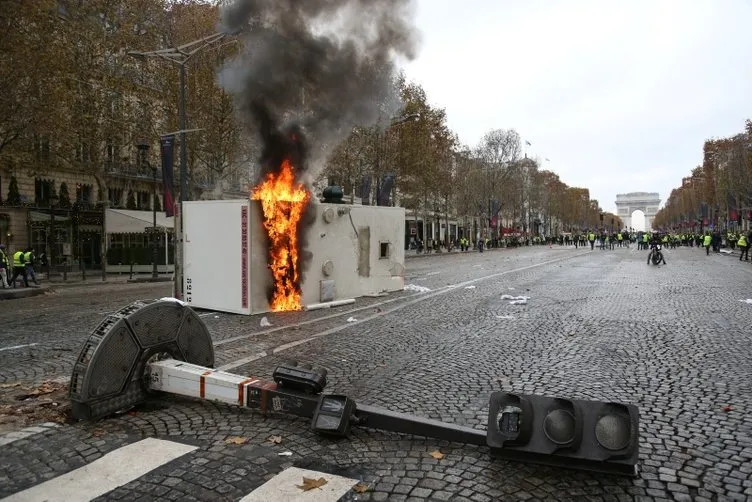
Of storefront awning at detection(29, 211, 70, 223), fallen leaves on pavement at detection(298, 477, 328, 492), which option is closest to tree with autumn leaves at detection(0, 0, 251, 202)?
storefront awning at detection(29, 211, 70, 223)

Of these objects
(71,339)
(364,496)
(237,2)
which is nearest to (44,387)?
(71,339)

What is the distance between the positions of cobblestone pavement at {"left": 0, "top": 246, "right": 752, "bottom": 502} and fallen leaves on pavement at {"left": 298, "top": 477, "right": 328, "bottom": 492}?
147 millimetres

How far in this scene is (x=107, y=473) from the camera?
11.3 ft

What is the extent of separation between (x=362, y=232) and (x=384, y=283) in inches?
71.9

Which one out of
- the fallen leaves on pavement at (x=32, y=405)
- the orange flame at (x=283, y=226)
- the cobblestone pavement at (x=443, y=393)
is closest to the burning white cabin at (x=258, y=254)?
the orange flame at (x=283, y=226)

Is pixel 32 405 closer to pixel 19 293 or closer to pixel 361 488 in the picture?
pixel 361 488

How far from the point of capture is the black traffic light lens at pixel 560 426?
3455 millimetres

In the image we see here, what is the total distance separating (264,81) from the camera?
11398mm

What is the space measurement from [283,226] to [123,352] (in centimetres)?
660

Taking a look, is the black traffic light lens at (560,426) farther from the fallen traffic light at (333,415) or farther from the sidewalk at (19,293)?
the sidewalk at (19,293)

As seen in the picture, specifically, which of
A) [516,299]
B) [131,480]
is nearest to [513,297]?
[516,299]

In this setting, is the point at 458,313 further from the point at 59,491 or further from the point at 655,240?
the point at 655,240

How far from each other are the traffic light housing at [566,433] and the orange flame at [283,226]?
7.74 metres

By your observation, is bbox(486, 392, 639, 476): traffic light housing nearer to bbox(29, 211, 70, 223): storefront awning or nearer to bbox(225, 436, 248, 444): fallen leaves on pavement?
bbox(225, 436, 248, 444): fallen leaves on pavement
